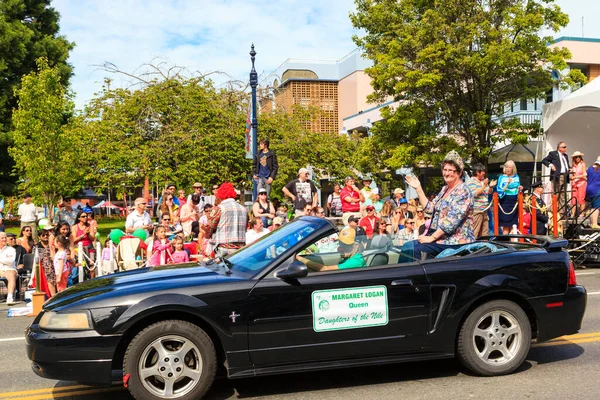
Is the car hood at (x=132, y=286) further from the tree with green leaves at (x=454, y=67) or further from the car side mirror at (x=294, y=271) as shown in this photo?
the tree with green leaves at (x=454, y=67)

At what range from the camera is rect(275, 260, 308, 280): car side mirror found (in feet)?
14.8

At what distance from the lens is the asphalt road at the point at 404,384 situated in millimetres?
4668

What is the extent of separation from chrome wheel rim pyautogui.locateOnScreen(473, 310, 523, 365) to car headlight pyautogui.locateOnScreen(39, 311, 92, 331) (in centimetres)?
318

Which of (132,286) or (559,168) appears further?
(559,168)

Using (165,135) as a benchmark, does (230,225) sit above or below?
below

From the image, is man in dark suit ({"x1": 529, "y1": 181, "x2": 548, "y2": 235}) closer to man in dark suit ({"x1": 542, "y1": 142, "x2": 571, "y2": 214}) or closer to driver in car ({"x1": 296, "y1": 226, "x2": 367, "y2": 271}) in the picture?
man in dark suit ({"x1": 542, "y1": 142, "x2": 571, "y2": 214})

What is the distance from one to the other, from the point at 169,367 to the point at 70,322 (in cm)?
81

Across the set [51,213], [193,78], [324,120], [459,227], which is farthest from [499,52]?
[324,120]

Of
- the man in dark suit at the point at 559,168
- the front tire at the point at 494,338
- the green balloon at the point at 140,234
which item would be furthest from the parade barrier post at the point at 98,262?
the man in dark suit at the point at 559,168

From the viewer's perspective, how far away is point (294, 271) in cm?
450

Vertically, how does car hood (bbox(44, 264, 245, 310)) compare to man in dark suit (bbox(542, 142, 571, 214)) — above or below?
below

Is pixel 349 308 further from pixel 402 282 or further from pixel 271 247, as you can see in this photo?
pixel 271 247

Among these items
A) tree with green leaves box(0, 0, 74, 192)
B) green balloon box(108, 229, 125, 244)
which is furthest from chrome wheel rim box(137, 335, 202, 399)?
tree with green leaves box(0, 0, 74, 192)

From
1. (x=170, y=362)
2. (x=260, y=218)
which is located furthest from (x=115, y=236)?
(x=170, y=362)
